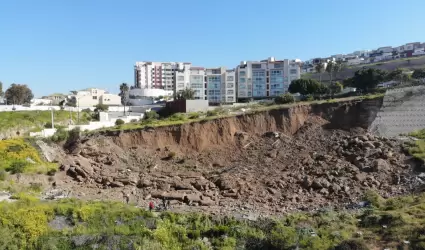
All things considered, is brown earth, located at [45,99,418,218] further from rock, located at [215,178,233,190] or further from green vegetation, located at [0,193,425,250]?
green vegetation, located at [0,193,425,250]

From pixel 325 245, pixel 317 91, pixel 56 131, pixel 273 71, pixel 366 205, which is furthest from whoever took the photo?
pixel 273 71

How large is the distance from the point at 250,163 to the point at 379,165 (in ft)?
26.0

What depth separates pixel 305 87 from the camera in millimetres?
53375

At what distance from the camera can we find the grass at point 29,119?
38188 millimetres

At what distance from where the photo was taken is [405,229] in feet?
48.7

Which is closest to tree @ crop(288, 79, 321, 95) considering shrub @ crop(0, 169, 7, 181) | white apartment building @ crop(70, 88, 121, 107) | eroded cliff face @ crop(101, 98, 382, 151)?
eroded cliff face @ crop(101, 98, 382, 151)

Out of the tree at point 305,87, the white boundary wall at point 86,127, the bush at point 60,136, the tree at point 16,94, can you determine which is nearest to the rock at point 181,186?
the bush at point 60,136

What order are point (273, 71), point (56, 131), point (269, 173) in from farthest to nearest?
1. point (273, 71)
2. point (56, 131)
3. point (269, 173)

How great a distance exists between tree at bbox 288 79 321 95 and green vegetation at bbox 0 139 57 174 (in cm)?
3747

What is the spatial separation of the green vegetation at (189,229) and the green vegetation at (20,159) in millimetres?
4657

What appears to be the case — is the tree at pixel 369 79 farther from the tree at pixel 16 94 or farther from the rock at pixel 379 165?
the tree at pixel 16 94

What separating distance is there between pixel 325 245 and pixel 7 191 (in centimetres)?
1514

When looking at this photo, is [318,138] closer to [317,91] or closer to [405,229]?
[405,229]

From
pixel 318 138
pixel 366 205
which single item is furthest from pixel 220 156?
pixel 366 205
